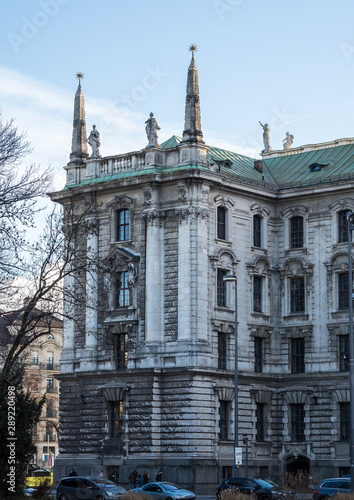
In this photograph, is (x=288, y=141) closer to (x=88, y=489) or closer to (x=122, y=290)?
(x=122, y=290)

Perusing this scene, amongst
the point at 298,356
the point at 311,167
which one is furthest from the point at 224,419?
the point at 311,167

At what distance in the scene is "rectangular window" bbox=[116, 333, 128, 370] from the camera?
7094 cm

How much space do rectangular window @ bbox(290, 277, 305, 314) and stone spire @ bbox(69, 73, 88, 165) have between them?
17177 mm

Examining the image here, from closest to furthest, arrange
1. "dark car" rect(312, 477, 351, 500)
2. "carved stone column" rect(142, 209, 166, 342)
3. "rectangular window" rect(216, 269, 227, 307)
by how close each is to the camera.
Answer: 1. "dark car" rect(312, 477, 351, 500)
2. "carved stone column" rect(142, 209, 166, 342)
3. "rectangular window" rect(216, 269, 227, 307)

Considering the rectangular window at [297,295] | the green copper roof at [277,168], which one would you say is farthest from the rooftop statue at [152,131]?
the rectangular window at [297,295]

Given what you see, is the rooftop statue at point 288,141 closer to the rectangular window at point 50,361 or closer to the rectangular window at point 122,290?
the rectangular window at point 122,290

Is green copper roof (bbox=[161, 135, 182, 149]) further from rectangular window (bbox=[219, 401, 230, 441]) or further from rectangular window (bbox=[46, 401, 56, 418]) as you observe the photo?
rectangular window (bbox=[46, 401, 56, 418])

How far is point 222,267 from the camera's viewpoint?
232 feet

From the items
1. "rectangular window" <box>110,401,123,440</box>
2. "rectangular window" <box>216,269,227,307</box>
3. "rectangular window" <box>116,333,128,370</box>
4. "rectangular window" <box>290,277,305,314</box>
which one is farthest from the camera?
"rectangular window" <box>290,277,305,314</box>

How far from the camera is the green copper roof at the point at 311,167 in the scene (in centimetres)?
7481

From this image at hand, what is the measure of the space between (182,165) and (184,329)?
34.5 ft

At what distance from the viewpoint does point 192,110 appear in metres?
70.4

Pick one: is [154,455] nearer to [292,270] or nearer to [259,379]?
[259,379]

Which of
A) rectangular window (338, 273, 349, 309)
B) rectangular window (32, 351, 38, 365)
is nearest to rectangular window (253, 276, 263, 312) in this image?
rectangular window (338, 273, 349, 309)
